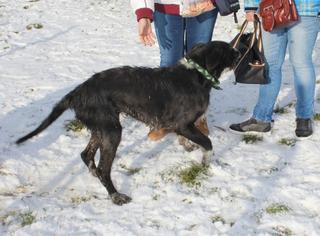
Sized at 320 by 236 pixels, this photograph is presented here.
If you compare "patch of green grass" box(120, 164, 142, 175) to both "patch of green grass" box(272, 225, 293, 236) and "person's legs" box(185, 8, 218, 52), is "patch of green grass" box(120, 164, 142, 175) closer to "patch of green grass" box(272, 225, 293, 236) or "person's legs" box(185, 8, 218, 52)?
"person's legs" box(185, 8, 218, 52)

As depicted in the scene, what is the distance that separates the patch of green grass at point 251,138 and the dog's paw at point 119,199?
1521mm

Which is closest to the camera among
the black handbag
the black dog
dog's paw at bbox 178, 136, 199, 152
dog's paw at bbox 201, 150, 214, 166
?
the black dog

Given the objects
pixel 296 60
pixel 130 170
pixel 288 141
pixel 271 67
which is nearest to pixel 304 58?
pixel 296 60

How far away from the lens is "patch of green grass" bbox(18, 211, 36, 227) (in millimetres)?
3363

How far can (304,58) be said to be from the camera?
4.29 metres

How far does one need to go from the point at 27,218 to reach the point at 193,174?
1.43 m

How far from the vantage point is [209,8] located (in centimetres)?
408

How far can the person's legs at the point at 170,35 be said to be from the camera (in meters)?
4.11

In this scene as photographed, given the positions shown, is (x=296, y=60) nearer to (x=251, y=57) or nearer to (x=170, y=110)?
(x=251, y=57)

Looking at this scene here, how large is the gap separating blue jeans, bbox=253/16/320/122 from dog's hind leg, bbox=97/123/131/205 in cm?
172

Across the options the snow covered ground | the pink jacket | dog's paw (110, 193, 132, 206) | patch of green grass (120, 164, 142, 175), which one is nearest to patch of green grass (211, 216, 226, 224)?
the snow covered ground

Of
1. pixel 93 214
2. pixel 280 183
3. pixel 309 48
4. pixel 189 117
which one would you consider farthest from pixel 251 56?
pixel 93 214

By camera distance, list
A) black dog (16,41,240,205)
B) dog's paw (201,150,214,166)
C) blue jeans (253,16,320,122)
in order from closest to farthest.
Answer: black dog (16,41,240,205), dog's paw (201,150,214,166), blue jeans (253,16,320,122)

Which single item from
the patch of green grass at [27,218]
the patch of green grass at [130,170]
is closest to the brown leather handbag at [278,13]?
the patch of green grass at [130,170]
